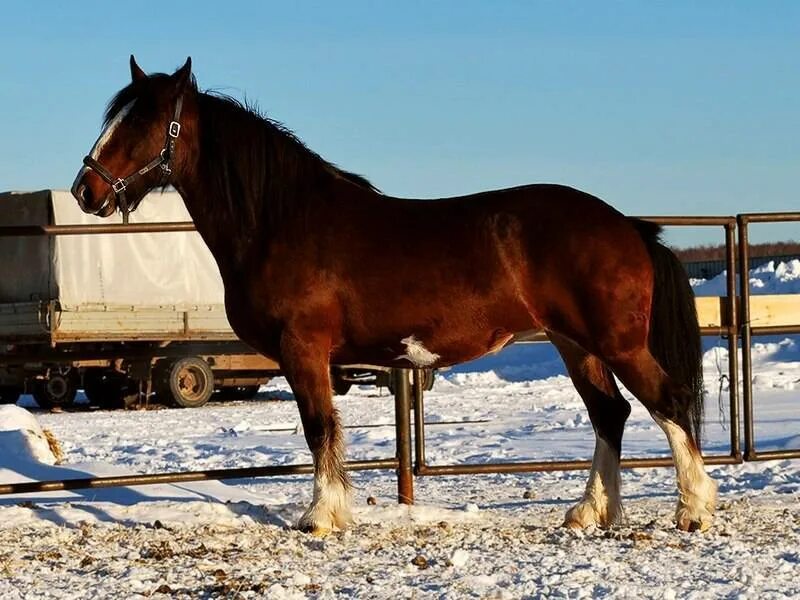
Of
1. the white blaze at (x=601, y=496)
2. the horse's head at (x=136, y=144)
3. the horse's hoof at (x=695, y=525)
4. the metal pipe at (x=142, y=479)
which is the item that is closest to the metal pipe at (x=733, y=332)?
the white blaze at (x=601, y=496)

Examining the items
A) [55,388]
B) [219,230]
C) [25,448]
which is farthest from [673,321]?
[55,388]

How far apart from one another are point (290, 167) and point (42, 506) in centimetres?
221

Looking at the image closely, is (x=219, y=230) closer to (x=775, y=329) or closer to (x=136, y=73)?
(x=136, y=73)

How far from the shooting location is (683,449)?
19.6ft

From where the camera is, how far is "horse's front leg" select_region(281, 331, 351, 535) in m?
5.95

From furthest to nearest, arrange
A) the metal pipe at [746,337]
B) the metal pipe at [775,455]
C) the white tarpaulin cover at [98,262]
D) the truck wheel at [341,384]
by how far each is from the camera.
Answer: the truck wheel at [341,384] < the white tarpaulin cover at [98,262] < the metal pipe at [775,455] < the metal pipe at [746,337]

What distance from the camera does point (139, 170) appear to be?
6082 mm

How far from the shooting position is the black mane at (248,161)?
615cm

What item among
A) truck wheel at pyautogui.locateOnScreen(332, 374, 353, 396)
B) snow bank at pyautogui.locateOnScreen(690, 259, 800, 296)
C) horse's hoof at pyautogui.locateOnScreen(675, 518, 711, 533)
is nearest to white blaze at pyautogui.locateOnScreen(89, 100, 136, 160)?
horse's hoof at pyautogui.locateOnScreen(675, 518, 711, 533)

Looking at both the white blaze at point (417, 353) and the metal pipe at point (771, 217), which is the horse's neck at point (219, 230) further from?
the metal pipe at point (771, 217)

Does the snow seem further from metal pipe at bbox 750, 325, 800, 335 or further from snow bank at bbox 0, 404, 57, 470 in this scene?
metal pipe at bbox 750, 325, 800, 335

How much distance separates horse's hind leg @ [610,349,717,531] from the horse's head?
7.39ft

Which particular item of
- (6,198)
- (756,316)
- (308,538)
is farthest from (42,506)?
(6,198)

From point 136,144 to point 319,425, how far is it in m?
1.52
